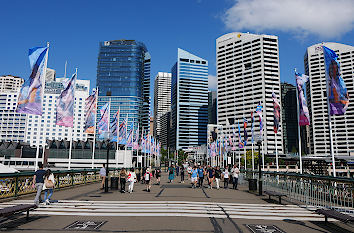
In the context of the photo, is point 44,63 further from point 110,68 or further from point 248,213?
point 110,68

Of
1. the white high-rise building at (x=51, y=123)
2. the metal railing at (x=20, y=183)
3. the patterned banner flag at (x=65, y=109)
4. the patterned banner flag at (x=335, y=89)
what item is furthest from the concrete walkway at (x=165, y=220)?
the white high-rise building at (x=51, y=123)

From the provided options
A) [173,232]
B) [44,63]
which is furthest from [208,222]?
[44,63]

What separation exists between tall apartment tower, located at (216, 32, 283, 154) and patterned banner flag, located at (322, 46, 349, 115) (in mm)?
127497

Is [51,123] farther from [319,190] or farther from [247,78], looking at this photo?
[319,190]

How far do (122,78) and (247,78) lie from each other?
7987 centimetres

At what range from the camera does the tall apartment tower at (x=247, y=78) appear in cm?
15388

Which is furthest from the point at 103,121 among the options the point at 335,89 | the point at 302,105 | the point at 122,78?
the point at 122,78

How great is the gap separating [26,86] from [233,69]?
538 ft

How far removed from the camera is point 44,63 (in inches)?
728

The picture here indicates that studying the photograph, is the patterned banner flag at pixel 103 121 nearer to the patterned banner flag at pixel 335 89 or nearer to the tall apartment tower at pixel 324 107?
the patterned banner flag at pixel 335 89

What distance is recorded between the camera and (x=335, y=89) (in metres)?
15.9

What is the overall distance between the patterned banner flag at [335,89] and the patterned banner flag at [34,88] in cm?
1661

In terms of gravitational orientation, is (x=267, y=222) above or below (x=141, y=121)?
below

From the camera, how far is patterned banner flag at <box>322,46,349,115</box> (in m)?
15.6
